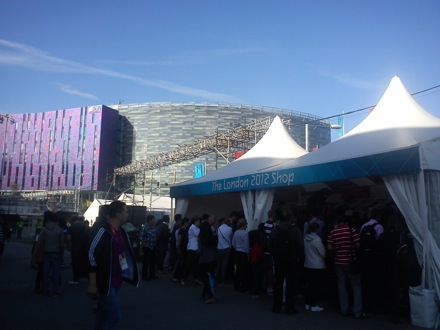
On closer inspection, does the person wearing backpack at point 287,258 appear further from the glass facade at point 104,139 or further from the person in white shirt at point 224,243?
the glass facade at point 104,139

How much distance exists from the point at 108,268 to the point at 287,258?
3.53m

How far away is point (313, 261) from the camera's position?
6.91 metres

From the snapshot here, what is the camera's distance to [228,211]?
14.7m

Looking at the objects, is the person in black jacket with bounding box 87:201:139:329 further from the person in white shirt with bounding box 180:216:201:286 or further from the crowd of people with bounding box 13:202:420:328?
the person in white shirt with bounding box 180:216:201:286

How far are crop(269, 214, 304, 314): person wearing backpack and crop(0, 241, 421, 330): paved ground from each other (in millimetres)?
260

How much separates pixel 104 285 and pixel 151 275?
7125mm

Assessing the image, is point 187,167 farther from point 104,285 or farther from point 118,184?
point 104,285

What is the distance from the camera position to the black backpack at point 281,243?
21.5 ft

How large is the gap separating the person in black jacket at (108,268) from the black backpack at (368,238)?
4.01 metres

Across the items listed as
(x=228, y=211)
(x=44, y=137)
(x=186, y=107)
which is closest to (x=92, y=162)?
(x=44, y=137)

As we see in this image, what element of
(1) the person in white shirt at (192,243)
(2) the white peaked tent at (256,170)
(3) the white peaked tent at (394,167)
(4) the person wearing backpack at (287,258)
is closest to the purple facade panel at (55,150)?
(2) the white peaked tent at (256,170)

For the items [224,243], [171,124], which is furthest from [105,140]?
[224,243]

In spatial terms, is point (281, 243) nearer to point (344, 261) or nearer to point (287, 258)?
point (287, 258)

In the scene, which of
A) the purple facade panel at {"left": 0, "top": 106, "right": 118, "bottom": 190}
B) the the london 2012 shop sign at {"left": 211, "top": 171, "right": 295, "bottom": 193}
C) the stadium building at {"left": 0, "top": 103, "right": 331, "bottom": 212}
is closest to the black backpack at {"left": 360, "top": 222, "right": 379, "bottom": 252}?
the the london 2012 shop sign at {"left": 211, "top": 171, "right": 295, "bottom": 193}
